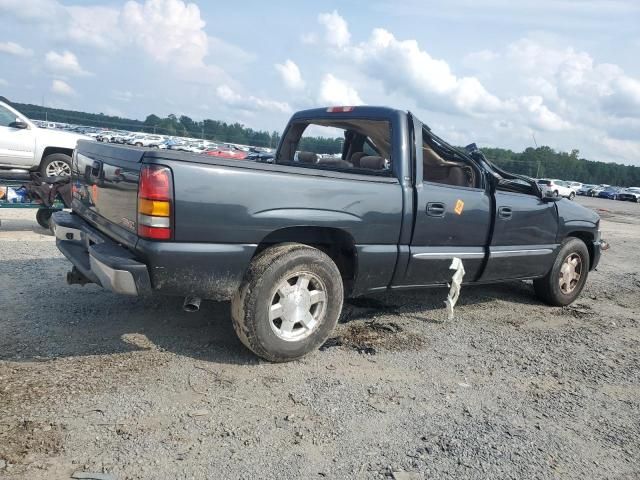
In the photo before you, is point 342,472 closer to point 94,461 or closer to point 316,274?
point 94,461

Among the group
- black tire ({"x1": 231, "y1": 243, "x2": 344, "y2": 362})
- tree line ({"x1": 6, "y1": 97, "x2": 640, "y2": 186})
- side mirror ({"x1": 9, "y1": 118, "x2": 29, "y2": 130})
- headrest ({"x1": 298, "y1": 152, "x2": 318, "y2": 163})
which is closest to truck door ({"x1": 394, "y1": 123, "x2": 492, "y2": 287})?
black tire ({"x1": 231, "y1": 243, "x2": 344, "y2": 362})

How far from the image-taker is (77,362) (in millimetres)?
3436

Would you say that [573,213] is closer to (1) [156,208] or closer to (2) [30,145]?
(1) [156,208]

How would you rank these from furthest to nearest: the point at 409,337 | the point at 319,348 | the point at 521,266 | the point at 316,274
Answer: the point at 521,266, the point at 409,337, the point at 319,348, the point at 316,274

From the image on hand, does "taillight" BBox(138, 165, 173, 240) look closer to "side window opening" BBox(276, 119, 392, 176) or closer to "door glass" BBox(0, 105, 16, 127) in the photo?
"side window opening" BBox(276, 119, 392, 176)

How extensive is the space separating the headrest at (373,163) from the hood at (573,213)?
2.36 m

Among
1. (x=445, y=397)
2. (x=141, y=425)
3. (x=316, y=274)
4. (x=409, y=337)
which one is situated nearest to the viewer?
(x=141, y=425)

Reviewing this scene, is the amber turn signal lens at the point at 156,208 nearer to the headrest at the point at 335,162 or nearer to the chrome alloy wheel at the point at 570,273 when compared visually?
the headrest at the point at 335,162

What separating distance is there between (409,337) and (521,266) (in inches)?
62.9

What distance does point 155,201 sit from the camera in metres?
3.09

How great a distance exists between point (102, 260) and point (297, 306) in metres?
1.32

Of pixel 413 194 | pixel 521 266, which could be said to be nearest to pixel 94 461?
pixel 413 194

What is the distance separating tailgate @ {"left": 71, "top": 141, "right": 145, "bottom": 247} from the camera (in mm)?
3295

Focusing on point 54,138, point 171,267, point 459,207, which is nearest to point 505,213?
point 459,207
